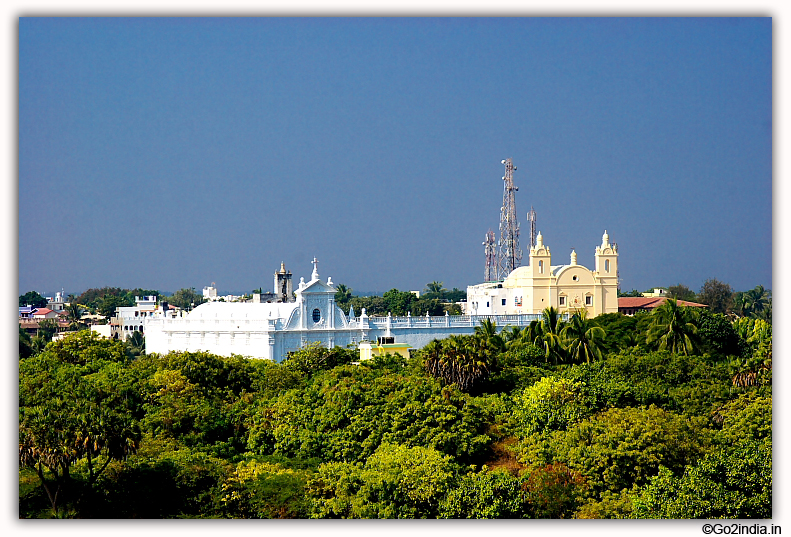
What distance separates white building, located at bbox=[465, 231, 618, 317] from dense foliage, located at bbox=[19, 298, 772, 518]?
2941cm

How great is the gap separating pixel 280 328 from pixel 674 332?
20071 mm

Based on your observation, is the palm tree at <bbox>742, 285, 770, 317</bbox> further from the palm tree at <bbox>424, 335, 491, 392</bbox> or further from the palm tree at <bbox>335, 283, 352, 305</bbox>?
the palm tree at <bbox>424, 335, 491, 392</bbox>

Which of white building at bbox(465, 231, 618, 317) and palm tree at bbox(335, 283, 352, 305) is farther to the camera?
palm tree at bbox(335, 283, 352, 305)

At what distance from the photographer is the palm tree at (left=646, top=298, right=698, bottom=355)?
4428 cm

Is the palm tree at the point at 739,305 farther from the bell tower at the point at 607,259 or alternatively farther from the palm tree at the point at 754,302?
the bell tower at the point at 607,259

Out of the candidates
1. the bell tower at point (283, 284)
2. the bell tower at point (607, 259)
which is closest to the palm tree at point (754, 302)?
the bell tower at point (607, 259)

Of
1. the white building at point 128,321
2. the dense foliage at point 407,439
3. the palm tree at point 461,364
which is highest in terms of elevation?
the white building at point 128,321

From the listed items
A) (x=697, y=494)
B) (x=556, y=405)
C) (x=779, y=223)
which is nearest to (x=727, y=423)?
(x=556, y=405)

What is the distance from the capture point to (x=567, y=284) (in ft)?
228

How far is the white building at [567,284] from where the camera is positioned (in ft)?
227

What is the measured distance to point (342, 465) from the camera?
27.6 meters

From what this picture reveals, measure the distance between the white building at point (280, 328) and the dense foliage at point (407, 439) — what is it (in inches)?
599

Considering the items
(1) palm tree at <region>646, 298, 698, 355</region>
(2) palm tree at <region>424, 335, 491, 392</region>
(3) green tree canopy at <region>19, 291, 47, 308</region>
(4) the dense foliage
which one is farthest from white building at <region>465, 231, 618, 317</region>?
(3) green tree canopy at <region>19, 291, 47, 308</region>
